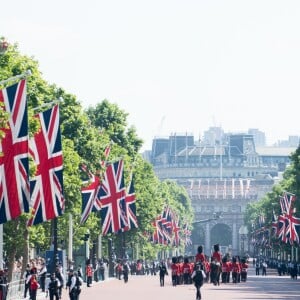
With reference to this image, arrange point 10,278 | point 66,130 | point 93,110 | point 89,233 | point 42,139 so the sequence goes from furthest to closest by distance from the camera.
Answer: point 93,110
point 89,233
point 66,130
point 10,278
point 42,139

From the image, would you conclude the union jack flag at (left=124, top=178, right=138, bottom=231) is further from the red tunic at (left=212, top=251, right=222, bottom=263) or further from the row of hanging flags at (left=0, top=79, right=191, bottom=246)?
the row of hanging flags at (left=0, top=79, right=191, bottom=246)

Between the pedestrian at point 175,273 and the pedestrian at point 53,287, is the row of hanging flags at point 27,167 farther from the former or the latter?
the pedestrian at point 175,273

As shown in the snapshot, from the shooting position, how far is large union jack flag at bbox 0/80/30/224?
169ft

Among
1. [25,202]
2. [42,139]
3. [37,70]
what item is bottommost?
[25,202]

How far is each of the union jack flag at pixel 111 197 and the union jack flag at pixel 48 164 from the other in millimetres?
29619

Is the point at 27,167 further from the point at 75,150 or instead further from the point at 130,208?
the point at 130,208

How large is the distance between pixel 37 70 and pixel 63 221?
23.8 m

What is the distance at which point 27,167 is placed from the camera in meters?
52.1

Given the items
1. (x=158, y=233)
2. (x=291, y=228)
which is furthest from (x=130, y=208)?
(x=158, y=233)

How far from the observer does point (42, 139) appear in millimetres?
62438

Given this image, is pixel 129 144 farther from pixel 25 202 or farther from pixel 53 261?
pixel 25 202

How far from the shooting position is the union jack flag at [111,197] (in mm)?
92500

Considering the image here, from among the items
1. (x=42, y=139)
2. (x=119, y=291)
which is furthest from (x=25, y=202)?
(x=119, y=291)

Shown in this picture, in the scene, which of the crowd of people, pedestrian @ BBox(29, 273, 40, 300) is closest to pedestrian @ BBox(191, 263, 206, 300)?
the crowd of people
